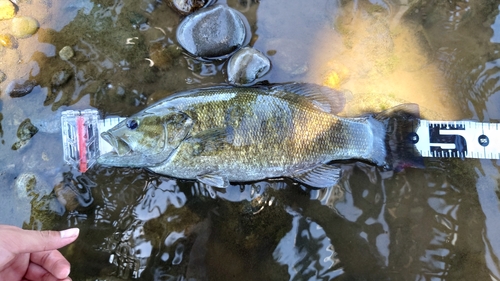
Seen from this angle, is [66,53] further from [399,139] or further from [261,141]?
[399,139]

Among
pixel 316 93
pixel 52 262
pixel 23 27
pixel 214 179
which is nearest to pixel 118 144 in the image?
pixel 214 179

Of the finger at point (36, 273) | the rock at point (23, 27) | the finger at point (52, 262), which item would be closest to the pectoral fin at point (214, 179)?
the finger at point (52, 262)

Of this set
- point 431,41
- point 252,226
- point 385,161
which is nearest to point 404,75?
point 431,41

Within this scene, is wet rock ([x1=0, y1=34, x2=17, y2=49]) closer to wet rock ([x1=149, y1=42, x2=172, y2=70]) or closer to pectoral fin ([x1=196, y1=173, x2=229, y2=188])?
wet rock ([x1=149, y1=42, x2=172, y2=70])

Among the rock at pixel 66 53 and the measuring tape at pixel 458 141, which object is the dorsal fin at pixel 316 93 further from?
the rock at pixel 66 53

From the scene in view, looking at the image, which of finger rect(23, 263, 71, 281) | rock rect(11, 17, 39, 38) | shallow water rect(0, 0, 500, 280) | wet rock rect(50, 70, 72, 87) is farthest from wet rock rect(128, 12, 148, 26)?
finger rect(23, 263, 71, 281)

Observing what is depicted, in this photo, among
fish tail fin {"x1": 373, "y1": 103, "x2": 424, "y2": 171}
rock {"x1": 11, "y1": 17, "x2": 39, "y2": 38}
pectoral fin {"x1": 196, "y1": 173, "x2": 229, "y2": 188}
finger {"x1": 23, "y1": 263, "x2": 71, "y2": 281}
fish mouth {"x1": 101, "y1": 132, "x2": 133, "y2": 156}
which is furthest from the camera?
rock {"x1": 11, "y1": 17, "x2": 39, "y2": 38}
